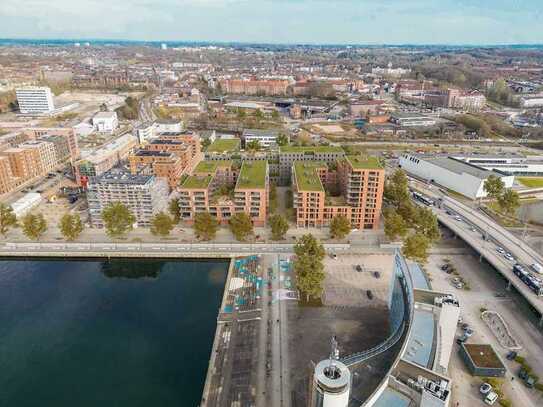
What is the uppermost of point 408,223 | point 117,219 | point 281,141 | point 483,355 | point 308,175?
point 308,175

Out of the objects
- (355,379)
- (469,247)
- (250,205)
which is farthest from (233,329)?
(469,247)

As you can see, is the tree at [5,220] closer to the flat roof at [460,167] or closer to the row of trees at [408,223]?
the row of trees at [408,223]

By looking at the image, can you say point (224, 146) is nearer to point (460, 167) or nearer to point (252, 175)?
point (252, 175)

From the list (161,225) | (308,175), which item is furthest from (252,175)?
(161,225)

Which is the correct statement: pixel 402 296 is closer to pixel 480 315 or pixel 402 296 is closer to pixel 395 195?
pixel 480 315

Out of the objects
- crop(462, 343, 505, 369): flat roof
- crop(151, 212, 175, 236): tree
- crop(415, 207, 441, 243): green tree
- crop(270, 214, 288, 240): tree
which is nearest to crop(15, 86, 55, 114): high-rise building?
crop(151, 212, 175, 236): tree

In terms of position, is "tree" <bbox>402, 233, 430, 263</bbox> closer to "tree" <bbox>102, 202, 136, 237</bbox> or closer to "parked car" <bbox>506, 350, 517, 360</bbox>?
"parked car" <bbox>506, 350, 517, 360</bbox>

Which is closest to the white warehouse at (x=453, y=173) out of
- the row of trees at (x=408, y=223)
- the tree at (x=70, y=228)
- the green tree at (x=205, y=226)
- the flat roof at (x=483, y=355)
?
the row of trees at (x=408, y=223)
